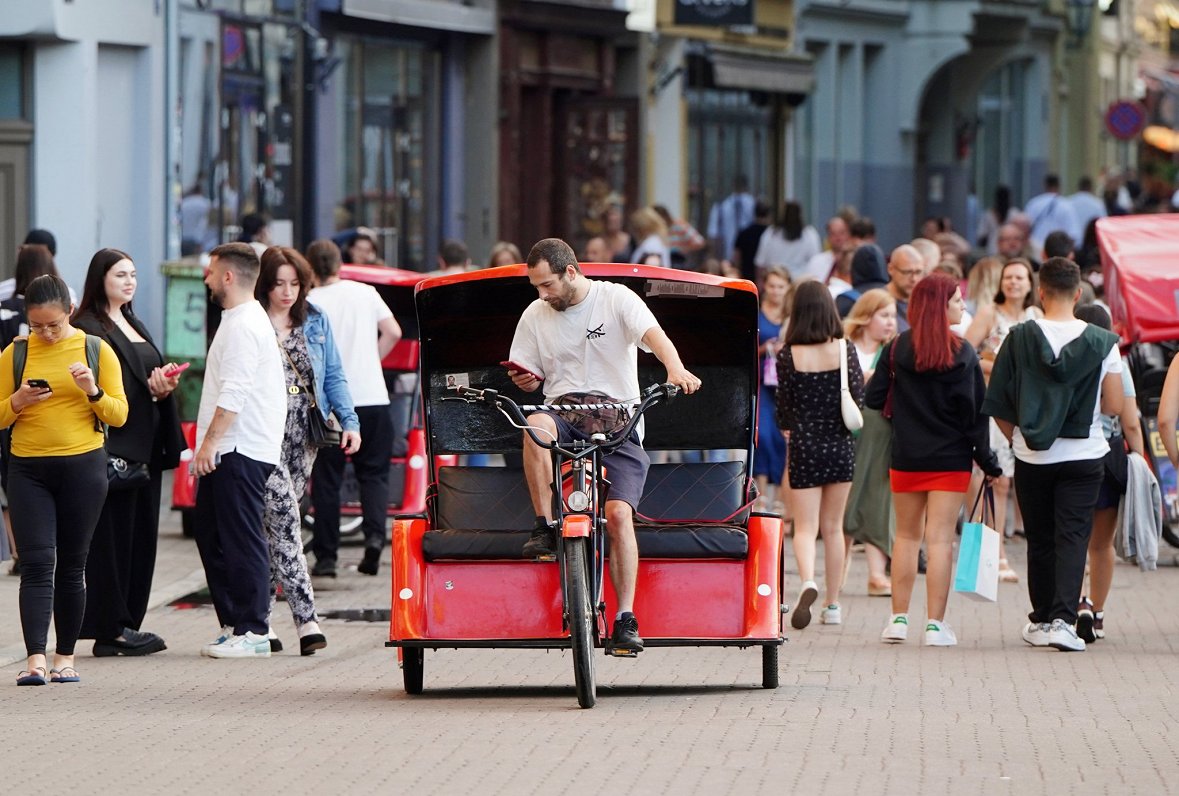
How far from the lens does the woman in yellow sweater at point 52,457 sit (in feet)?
35.3

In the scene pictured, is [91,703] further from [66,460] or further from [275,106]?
[275,106]

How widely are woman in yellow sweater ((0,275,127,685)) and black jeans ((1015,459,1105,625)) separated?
14.0 ft

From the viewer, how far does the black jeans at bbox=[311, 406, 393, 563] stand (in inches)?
586

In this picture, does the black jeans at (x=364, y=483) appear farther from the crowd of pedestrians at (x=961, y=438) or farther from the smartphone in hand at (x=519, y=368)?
the smartphone in hand at (x=519, y=368)

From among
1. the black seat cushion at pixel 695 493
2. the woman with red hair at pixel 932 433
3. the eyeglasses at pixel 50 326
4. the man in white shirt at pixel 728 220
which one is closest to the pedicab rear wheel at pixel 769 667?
the black seat cushion at pixel 695 493

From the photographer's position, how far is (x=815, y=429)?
13.3 m

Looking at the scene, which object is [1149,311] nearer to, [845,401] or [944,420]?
[845,401]

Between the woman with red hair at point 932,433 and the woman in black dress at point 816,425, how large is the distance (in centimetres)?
83

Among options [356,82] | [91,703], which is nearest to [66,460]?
[91,703]

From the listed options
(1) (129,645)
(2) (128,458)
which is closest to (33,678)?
(1) (129,645)

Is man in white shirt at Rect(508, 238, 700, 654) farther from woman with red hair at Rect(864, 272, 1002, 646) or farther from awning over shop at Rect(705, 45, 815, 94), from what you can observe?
awning over shop at Rect(705, 45, 815, 94)

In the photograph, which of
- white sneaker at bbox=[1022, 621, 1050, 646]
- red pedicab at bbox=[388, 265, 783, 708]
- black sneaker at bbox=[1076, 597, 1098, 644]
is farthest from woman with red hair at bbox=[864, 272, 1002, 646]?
red pedicab at bbox=[388, 265, 783, 708]

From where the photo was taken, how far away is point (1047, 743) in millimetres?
9094

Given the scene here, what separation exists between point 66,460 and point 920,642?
167 inches
